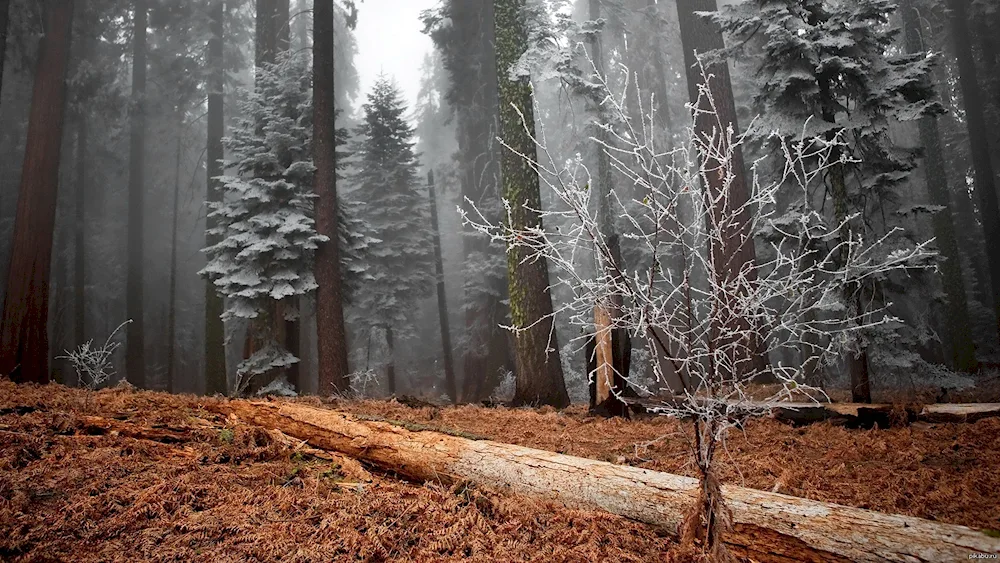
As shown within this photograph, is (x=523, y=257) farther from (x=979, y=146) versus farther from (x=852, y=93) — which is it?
(x=979, y=146)

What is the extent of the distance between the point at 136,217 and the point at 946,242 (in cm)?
3000

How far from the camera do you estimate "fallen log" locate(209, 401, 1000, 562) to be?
2.28 meters

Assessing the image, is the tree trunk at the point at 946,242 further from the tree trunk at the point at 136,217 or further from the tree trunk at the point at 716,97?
the tree trunk at the point at 136,217

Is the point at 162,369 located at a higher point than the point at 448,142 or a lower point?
lower

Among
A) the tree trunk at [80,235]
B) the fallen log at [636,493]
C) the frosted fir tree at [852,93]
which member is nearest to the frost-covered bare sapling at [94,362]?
the fallen log at [636,493]

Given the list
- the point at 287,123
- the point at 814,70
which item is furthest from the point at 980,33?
the point at 287,123

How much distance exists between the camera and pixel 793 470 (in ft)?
12.9

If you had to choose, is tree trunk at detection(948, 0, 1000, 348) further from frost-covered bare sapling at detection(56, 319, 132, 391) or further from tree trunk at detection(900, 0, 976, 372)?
frost-covered bare sapling at detection(56, 319, 132, 391)

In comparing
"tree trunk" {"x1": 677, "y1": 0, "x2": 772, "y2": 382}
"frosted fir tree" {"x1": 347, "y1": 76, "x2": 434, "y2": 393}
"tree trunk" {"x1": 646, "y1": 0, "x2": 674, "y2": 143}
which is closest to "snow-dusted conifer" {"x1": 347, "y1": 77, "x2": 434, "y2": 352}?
"frosted fir tree" {"x1": 347, "y1": 76, "x2": 434, "y2": 393}

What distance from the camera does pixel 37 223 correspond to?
10.0m

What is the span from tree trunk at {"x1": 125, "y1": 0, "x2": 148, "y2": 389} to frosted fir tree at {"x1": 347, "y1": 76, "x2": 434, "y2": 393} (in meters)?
8.06

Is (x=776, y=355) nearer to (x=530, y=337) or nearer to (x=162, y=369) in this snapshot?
(x=530, y=337)

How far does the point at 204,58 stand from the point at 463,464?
22.2 m

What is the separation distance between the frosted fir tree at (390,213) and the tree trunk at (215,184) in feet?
15.9
